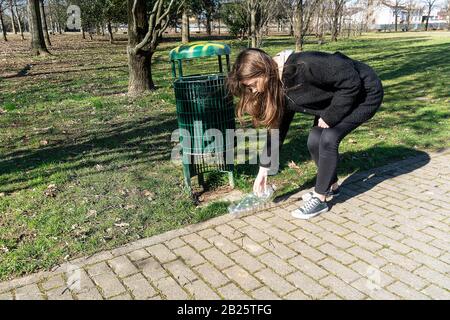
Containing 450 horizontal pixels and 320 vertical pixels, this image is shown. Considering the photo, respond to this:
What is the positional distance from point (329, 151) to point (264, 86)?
97cm

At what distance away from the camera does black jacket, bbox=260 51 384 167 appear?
10.7 ft

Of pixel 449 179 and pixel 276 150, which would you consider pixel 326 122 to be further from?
pixel 449 179

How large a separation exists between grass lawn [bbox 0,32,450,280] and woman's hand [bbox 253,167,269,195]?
0.42 meters

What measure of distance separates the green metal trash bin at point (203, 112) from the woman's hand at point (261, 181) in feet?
1.84

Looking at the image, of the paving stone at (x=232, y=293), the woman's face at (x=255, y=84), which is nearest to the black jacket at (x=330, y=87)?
the woman's face at (x=255, y=84)

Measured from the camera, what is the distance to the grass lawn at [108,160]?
12.1ft

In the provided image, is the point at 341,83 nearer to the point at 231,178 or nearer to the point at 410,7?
the point at 231,178

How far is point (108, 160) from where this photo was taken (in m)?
5.42

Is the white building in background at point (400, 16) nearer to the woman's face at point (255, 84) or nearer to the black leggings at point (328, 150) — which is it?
the black leggings at point (328, 150)

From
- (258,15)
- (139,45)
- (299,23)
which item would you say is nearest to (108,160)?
(139,45)

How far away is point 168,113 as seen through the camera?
7887 millimetres

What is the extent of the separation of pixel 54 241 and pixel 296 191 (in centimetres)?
246

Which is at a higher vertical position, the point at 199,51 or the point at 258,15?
the point at 258,15
